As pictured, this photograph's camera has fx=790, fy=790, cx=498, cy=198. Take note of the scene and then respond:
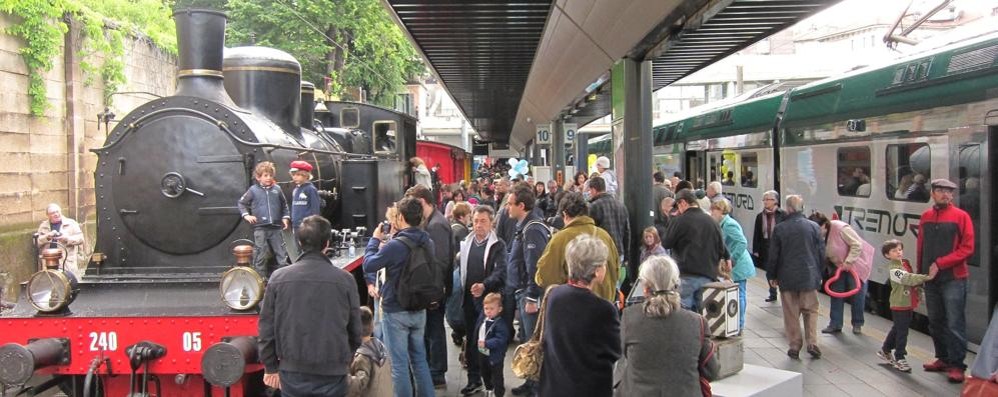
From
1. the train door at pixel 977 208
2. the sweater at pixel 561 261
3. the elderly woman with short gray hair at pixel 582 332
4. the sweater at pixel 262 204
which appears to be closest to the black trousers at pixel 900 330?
the train door at pixel 977 208

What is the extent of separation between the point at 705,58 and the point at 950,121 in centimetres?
553

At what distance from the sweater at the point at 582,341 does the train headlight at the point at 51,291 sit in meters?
2.89

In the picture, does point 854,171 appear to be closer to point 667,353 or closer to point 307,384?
point 667,353

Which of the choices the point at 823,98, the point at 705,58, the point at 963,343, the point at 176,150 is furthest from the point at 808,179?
the point at 176,150

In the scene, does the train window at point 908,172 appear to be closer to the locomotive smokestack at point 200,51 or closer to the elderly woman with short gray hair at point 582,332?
the elderly woman with short gray hair at point 582,332

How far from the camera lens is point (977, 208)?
6.96 metres

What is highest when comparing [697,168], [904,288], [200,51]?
[200,51]

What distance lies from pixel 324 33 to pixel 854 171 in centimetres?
1990

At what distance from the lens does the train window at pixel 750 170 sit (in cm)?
1306

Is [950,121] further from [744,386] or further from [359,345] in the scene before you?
[359,345]

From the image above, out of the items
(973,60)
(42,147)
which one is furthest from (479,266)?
(42,147)

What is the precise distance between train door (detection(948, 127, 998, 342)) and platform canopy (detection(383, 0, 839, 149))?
7.32 ft

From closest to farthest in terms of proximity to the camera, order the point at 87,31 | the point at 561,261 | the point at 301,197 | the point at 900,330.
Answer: the point at 561,261
the point at 301,197
the point at 900,330
the point at 87,31

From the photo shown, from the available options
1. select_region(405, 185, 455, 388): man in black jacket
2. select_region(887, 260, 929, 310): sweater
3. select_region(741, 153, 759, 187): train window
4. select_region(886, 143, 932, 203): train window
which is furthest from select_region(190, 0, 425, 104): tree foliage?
select_region(887, 260, 929, 310): sweater
